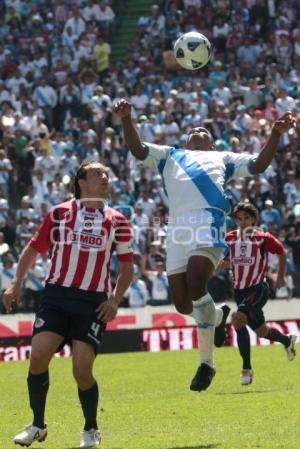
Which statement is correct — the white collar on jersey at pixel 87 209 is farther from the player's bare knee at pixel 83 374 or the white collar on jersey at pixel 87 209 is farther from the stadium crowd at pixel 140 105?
the stadium crowd at pixel 140 105

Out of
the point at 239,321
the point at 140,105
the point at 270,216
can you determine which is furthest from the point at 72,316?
the point at 140,105

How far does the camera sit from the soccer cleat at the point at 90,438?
352 inches

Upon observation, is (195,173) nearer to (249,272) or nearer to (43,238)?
(43,238)

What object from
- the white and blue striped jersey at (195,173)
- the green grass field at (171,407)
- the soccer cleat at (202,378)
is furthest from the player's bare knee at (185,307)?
the green grass field at (171,407)

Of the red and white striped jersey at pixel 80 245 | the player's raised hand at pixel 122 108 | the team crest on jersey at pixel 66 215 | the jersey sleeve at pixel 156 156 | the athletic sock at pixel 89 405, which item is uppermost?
the player's raised hand at pixel 122 108

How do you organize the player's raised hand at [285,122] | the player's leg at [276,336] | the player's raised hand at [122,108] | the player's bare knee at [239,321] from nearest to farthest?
the player's raised hand at [122,108] → the player's raised hand at [285,122] → the player's bare knee at [239,321] → the player's leg at [276,336]

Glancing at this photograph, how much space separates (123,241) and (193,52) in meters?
4.13

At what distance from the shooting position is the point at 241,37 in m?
30.8

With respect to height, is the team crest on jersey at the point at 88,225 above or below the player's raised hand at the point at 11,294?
above

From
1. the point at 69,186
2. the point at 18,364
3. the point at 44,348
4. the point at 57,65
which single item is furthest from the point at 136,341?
the point at 44,348

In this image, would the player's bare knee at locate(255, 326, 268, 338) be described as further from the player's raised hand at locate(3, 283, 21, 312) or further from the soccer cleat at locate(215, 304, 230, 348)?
the player's raised hand at locate(3, 283, 21, 312)

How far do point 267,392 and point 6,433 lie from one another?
3862 millimetres

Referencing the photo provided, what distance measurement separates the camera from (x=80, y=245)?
9.14 m

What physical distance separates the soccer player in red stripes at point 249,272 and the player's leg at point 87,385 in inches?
217
